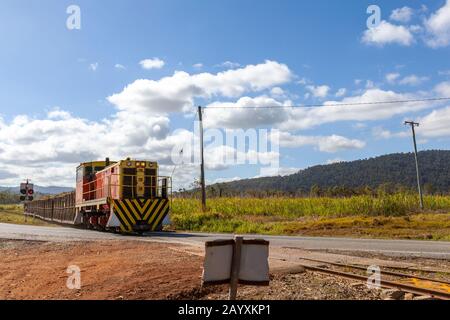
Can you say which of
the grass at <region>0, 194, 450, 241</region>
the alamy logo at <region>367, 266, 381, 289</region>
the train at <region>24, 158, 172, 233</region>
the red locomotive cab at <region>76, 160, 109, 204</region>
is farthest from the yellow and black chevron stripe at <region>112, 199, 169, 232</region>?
the alamy logo at <region>367, 266, 381, 289</region>

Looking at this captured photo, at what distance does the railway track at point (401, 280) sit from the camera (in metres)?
7.33

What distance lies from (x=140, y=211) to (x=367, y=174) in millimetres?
123636

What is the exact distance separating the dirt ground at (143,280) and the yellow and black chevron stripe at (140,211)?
8674 millimetres

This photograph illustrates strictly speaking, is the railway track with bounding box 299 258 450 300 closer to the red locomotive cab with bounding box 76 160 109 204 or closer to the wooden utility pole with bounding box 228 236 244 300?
the wooden utility pole with bounding box 228 236 244 300

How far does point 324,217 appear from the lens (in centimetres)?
3033

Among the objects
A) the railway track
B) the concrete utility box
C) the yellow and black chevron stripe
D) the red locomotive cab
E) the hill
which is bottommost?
the railway track

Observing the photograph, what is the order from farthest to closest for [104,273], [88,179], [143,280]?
[88,179], [104,273], [143,280]

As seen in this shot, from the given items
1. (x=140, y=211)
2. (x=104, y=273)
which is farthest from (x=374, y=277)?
(x=140, y=211)

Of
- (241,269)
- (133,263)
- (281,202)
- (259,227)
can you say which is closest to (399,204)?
(281,202)

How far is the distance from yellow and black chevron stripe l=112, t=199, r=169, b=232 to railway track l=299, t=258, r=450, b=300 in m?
12.6

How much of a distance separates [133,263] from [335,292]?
4662 mm

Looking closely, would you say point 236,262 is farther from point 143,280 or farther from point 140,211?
point 140,211

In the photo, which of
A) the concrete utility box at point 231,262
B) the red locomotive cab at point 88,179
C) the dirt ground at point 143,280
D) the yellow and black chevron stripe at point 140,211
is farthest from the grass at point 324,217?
the concrete utility box at point 231,262

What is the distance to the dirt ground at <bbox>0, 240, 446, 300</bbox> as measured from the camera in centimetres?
734
